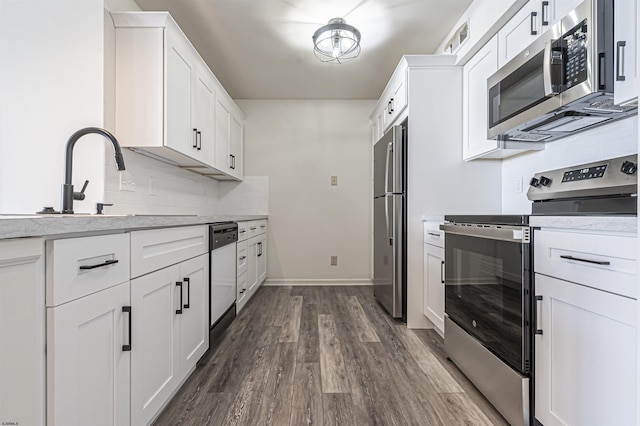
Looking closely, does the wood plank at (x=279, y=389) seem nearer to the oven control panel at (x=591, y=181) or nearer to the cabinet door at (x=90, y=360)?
the cabinet door at (x=90, y=360)

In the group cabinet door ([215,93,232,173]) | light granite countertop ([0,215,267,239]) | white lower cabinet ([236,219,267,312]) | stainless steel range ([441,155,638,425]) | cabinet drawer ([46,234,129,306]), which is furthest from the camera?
cabinet door ([215,93,232,173])

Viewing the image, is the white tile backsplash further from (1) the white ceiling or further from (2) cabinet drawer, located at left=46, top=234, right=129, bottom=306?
(1) the white ceiling

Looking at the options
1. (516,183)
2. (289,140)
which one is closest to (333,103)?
(289,140)

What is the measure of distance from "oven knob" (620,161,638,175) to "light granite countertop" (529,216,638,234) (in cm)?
33

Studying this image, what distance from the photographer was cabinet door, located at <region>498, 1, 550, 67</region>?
66.8 inches

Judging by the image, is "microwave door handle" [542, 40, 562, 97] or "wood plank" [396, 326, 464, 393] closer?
"microwave door handle" [542, 40, 562, 97]

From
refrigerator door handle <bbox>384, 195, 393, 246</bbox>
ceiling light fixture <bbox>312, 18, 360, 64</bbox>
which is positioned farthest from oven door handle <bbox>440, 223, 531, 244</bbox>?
ceiling light fixture <bbox>312, 18, 360, 64</bbox>

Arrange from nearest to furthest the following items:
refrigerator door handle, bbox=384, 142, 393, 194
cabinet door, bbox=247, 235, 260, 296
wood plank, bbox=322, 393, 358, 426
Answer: wood plank, bbox=322, 393, 358, 426 → refrigerator door handle, bbox=384, 142, 393, 194 → cabinet door, bbox=247, 235, 260, 296

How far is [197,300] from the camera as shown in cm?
180

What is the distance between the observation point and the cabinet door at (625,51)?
1.19m

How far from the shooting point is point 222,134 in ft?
10.6

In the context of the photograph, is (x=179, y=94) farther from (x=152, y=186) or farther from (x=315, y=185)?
(x=315, y=185)

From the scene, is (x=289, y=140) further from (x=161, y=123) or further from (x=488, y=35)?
(x=488, y=35)

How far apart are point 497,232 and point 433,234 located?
3.07ft
